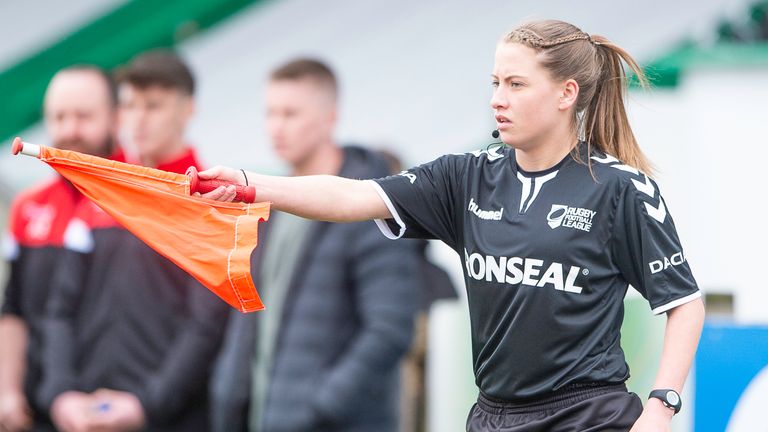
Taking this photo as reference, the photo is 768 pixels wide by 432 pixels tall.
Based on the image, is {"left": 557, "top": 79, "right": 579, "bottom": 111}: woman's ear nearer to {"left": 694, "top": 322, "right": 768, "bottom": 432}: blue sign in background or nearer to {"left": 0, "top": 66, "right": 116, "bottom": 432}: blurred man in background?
{"left": 694, "top": 322, "right": 768, "bottom": 432}: blue sign in background

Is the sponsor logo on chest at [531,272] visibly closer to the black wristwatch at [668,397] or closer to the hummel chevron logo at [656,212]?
the hummel chevron logo at [656,212]

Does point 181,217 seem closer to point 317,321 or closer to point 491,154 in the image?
point 491,154

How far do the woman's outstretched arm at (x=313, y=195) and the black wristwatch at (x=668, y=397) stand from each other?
936 mm

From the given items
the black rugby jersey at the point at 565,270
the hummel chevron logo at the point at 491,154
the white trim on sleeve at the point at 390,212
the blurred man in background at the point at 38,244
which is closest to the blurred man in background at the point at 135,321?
the blurred man in background at the point at 38,244

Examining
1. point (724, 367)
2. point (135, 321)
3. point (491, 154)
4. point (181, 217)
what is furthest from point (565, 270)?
point (135, 321)

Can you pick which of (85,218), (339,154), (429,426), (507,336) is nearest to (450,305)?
(429,426)

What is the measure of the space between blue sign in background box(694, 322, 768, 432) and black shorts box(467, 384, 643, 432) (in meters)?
1.31

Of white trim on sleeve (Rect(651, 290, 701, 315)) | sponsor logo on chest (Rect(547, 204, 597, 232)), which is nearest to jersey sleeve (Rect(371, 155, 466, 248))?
sponsor logo on chest (Rect(547, 204, 597, 232))

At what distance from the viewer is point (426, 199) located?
4.05m

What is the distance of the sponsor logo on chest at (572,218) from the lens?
3807 mm

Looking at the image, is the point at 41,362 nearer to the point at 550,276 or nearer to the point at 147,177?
the point at 147,177

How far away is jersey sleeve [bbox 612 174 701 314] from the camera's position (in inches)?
148

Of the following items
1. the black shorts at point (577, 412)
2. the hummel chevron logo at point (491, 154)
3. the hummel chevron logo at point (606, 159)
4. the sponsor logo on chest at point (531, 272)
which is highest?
the hummel chevron logo at point (491, 154)

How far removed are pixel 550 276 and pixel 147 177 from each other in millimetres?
1169
